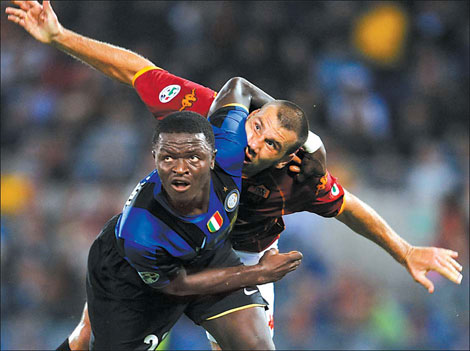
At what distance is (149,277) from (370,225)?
1371 millimetres

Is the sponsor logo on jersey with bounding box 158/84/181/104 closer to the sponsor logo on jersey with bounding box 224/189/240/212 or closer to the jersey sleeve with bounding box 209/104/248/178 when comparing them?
the jersey sleeve with bounding box 209/104/248/178

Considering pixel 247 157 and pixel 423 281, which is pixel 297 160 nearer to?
pixel 247 157

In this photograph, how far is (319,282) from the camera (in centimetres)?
627

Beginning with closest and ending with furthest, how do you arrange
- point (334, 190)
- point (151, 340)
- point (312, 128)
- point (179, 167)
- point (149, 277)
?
point (179, 167) < point (149, 277) < point (151, 340) < point (334, 190) < point (312, 128)

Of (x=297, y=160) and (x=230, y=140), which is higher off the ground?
(x=230, y=140)

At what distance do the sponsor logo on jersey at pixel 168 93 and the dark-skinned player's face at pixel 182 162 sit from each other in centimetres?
97

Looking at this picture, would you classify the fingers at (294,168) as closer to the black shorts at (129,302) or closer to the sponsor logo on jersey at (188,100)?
the black shorts at (129,302)

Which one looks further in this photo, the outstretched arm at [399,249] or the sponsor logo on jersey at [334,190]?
the outstretched arm at [399,249]

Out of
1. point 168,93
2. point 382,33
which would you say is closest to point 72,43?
point 168,93

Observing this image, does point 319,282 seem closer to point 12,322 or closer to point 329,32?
point 12,322

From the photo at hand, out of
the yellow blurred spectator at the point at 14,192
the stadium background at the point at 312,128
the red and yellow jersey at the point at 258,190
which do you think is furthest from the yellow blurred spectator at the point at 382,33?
the red and yellow jersey at the point at 258,190

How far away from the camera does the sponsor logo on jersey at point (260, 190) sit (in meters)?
3.75

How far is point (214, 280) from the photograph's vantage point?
3.35 meters

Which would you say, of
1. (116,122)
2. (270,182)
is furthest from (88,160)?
(270,182)
